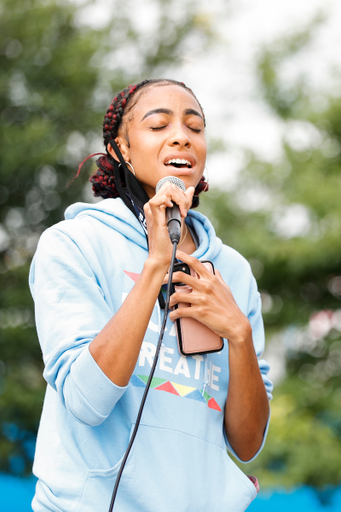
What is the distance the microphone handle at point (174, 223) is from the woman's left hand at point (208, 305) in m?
0.15

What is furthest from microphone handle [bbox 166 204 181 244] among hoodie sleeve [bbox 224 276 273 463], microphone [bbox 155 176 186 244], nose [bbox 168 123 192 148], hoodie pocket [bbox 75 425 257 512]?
hoodie sleeve [bbox 224 276 273 463]

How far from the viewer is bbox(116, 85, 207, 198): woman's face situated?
1597 mm

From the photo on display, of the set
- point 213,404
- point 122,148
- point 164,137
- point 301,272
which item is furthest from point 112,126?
point 301,272

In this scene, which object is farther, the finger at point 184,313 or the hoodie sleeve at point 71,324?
the finger at point 184,313

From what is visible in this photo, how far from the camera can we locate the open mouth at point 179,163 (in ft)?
5.24

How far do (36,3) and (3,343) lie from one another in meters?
4.64

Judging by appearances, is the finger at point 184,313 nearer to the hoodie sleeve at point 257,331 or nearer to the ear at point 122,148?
the hoodie sleeve at point 257,331

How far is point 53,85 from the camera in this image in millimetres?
7020

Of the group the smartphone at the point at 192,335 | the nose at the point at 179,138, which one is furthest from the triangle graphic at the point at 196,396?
the nose at the point at 179,138

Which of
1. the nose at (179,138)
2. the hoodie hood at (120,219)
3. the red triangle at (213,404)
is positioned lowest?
the red triangle at (213,404)

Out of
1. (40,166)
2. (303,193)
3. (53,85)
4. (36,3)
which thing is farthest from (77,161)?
(303,193)

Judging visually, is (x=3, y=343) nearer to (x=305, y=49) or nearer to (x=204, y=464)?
(x=204, y=464)

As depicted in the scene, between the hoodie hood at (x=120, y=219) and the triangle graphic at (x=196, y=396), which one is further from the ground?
the hoodie hood at (x=120, y=219)

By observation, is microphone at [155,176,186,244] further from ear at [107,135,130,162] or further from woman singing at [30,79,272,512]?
ear at [107,135,130,162]
